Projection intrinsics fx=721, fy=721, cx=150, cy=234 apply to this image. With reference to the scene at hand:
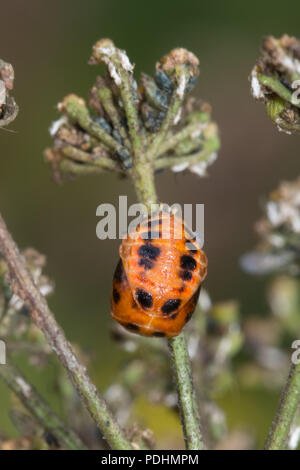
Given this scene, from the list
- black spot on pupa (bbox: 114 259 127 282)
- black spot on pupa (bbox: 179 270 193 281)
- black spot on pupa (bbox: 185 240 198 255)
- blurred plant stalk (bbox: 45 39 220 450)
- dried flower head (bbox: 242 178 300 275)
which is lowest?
black spot on pupa (bbox: 179 270 193 281)

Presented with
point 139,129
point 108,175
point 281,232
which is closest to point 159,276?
point 139,129

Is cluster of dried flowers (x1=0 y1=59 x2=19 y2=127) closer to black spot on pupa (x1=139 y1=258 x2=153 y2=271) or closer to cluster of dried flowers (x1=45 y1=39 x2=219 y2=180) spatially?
cluster of dried flowers (x1=45 y1=39 x2=219 y2=180)

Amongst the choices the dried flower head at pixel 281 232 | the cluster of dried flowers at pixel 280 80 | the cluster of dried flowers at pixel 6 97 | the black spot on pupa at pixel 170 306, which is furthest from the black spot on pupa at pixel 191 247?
the dried flower head at pixel 281 232

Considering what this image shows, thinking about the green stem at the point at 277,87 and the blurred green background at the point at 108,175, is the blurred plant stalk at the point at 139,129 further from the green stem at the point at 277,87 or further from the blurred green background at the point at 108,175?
the blurred green background at the point at 108,175

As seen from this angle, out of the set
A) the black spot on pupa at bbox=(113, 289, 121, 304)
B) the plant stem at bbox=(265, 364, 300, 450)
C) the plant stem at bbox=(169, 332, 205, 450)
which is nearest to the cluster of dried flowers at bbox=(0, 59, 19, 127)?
the black spot on pupa at bbox=(113, 289, 121, 304)
